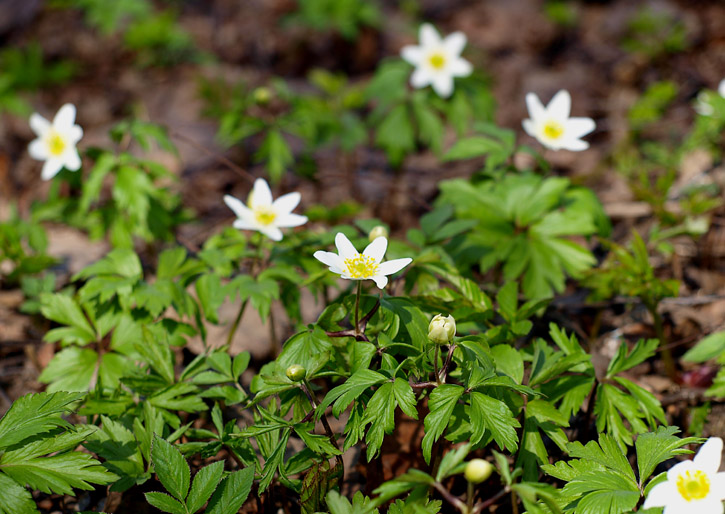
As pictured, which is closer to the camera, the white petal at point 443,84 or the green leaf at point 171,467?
the green leaf at point 171,467

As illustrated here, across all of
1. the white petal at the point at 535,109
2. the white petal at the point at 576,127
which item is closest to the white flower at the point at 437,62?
the white petal at the point at 535,109

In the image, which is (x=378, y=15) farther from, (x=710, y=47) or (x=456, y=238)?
(x=456, y=238)

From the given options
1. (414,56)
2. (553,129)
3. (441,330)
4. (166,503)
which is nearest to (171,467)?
(166,503)

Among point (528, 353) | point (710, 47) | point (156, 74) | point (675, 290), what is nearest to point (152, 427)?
point (528, 353)

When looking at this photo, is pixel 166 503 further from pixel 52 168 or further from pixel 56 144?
pixel 56 144

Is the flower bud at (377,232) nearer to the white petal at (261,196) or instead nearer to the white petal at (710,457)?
the white petal at (261,196)

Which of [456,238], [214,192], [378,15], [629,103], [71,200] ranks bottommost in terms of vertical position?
[456,238]
